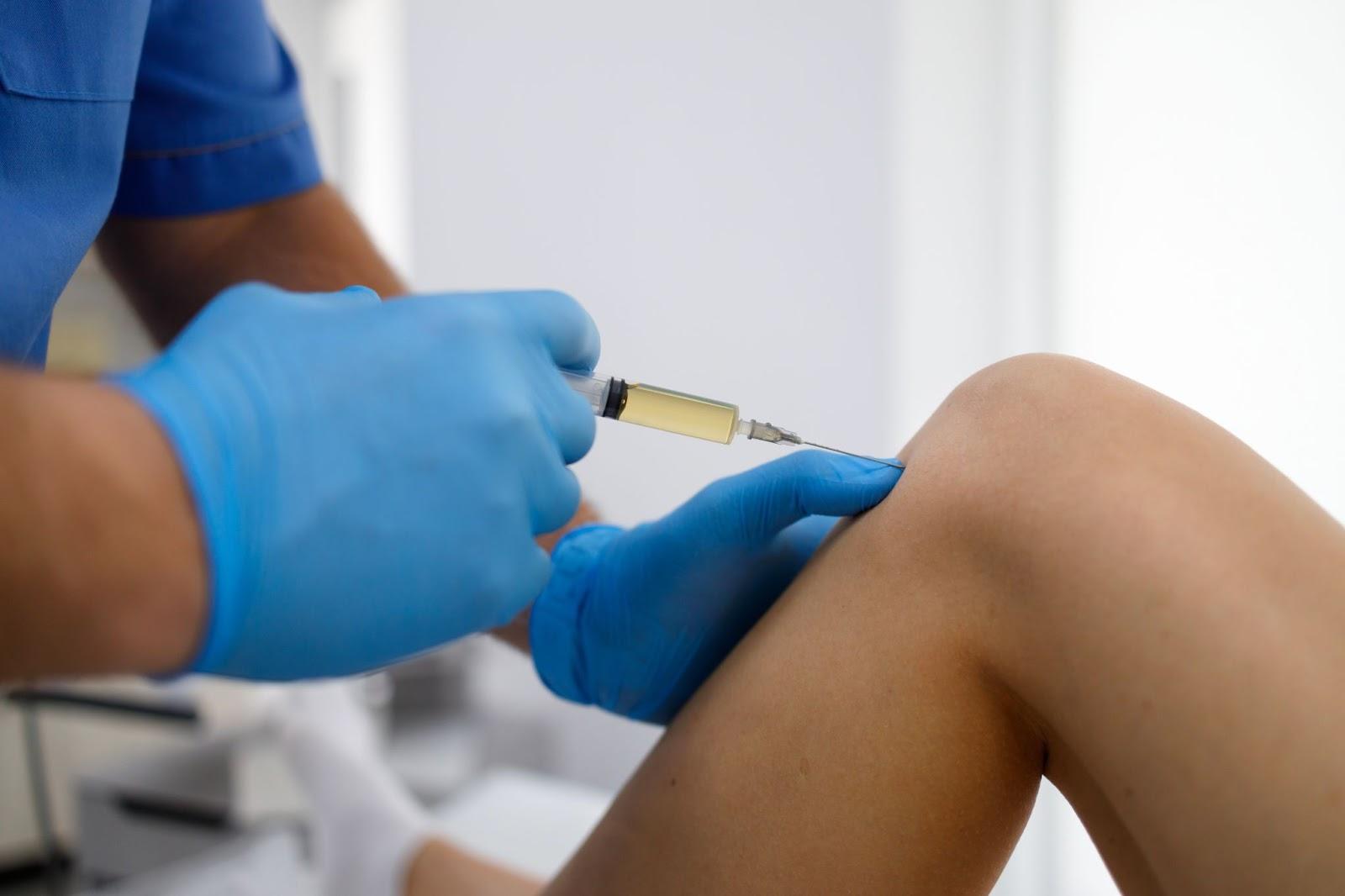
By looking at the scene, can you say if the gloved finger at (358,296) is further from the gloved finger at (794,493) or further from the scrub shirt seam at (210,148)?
the scrub shirt seam at (210,148)

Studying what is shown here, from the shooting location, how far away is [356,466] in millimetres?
467

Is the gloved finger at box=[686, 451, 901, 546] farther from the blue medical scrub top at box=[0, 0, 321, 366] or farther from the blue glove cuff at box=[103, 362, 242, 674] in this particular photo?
the blue medical scrub top at box=[0, 0, 321, 366]

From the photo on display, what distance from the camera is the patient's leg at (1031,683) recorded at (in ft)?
1.43

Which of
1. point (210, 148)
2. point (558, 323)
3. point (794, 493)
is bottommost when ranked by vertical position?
point (794, 493)

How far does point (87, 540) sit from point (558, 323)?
28cm

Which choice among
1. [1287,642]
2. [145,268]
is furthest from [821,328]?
[1287,642]

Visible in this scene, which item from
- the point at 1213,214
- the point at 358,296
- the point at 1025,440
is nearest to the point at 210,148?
the point at 358,296

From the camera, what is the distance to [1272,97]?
987 mm

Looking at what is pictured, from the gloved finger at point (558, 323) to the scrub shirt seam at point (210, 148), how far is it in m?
0.49

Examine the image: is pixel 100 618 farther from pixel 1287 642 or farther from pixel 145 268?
pixel 145 268

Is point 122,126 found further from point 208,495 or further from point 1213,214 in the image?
point 1213,214

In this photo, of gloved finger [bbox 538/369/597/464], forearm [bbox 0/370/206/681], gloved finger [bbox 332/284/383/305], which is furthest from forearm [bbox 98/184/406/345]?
forearm [bbox 0/370/206/681]

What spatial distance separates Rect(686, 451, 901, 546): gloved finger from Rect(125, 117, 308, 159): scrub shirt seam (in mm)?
589

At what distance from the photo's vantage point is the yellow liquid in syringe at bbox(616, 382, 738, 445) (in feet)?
2.02
